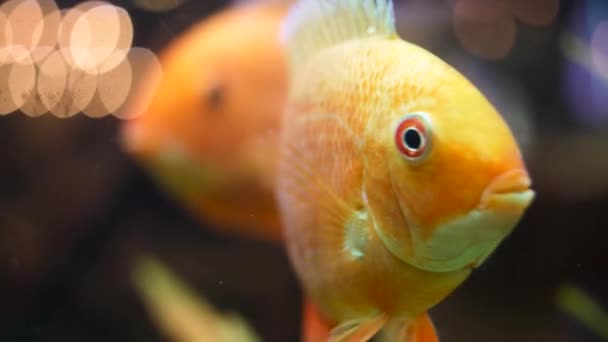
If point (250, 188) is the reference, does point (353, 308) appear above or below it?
above

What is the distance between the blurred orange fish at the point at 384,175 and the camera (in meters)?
0.75

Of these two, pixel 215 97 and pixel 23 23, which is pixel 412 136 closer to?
pixel 23 23

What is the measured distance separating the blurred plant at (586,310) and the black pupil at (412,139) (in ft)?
3.40

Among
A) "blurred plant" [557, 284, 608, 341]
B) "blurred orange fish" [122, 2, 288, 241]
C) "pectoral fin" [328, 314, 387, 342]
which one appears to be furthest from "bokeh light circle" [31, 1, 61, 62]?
"blurred plant" [557, 284, 608, 341]

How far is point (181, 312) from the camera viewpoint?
2.03 m

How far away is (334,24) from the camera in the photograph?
1139 millimetres

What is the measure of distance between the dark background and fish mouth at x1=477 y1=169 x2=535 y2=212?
0.66 metres

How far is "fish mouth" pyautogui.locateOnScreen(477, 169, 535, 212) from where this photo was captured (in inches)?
28.1

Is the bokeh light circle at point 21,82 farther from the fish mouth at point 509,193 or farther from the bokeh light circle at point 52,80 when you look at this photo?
the fish mouth at point 509,193

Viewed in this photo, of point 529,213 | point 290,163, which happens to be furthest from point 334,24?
point 529,213

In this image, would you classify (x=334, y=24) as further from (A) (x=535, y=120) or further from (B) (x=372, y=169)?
(A) (x=535, y=120)

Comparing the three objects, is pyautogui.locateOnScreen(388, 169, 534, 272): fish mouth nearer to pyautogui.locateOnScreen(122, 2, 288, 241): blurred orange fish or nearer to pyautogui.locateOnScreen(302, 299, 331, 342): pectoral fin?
pyautogui.locateOnScreen(302, 299, 331, 342): pectoral fin

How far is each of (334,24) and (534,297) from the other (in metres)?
1.08

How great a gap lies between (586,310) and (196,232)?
1.80m
